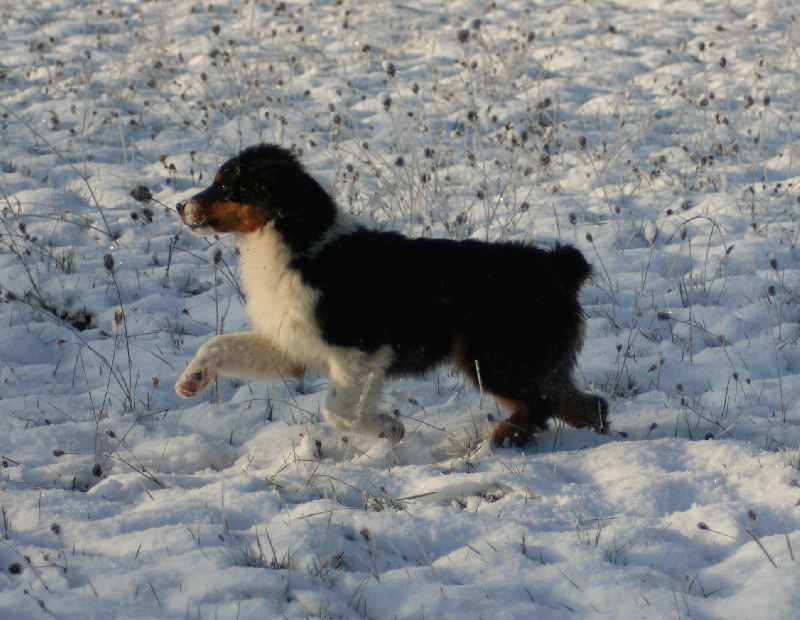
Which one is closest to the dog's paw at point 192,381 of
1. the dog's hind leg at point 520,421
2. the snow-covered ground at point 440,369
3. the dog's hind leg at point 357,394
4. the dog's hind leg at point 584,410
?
the snow-covered ground at point 440,369

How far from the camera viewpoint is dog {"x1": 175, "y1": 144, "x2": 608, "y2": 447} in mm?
4094

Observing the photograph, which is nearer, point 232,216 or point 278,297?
point 278,297

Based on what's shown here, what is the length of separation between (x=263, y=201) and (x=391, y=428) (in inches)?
47.3

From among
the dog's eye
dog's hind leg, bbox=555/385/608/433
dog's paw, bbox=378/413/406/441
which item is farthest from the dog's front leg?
dog's hind leg, bbox=555/385/608/433

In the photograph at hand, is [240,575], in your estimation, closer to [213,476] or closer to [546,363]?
[213,476]

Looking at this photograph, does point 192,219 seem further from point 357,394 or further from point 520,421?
point 520,421

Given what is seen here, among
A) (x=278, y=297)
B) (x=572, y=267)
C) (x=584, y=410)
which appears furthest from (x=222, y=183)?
(x=584, y=410)

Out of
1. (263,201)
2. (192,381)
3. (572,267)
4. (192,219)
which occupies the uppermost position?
(263,201)

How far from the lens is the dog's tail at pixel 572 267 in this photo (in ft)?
13.9

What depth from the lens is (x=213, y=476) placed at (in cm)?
386

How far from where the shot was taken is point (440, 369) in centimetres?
472

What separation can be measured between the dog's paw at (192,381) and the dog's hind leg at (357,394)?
595 mm

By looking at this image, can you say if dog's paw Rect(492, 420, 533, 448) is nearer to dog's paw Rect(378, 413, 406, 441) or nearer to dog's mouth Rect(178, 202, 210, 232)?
dog's paw Rect(378, 413, 406, 441)

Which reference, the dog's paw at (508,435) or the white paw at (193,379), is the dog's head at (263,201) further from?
the dog's paw at (508,435)
